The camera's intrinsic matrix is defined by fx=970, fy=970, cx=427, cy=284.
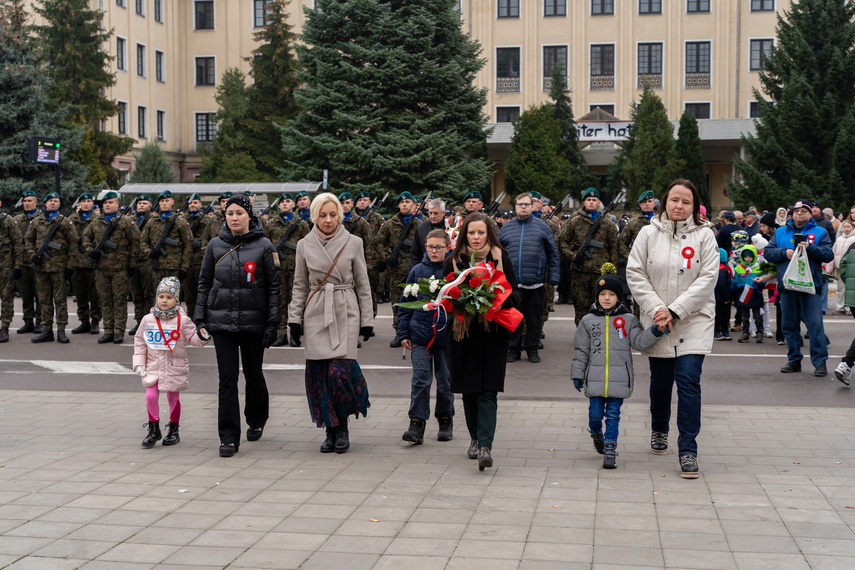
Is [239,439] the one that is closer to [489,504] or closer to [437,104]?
[489,504]

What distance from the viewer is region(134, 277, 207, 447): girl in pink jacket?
7.50 meters

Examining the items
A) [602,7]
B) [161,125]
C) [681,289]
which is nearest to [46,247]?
[681,289]

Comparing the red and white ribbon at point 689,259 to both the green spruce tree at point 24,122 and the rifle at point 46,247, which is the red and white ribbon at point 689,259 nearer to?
the rifle at point 46,247

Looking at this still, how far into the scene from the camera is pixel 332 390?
23.8ft

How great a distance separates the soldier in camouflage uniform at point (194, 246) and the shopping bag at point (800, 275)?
860 cm

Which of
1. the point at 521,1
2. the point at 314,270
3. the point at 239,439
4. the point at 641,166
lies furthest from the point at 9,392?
the point at 521,1

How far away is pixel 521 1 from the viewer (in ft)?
173

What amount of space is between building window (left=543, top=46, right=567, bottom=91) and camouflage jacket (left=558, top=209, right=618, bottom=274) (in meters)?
40.8

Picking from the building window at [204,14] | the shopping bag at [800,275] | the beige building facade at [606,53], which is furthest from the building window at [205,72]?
the shopping bag at [800,275]

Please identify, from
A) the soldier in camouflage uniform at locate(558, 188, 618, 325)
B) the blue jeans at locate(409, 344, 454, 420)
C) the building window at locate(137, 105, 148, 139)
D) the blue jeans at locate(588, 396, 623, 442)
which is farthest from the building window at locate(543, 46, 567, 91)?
the blue jeans at locate(588, 396, 623, 442)

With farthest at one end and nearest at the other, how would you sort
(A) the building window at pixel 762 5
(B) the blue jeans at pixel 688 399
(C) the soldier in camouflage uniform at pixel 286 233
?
(A) the building window at pixel 762 5 < (C) the soldier in camouflage uniform at pixel 286 233 < (B) the blue jeans at pixel 688 399

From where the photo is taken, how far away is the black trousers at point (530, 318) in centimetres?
1188

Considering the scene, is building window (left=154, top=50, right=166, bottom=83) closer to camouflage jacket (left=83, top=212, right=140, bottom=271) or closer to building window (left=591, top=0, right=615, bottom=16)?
building window (left=591, top=0, right=615, bottom=16)

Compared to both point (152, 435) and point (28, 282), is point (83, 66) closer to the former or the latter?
point (28, 282)
